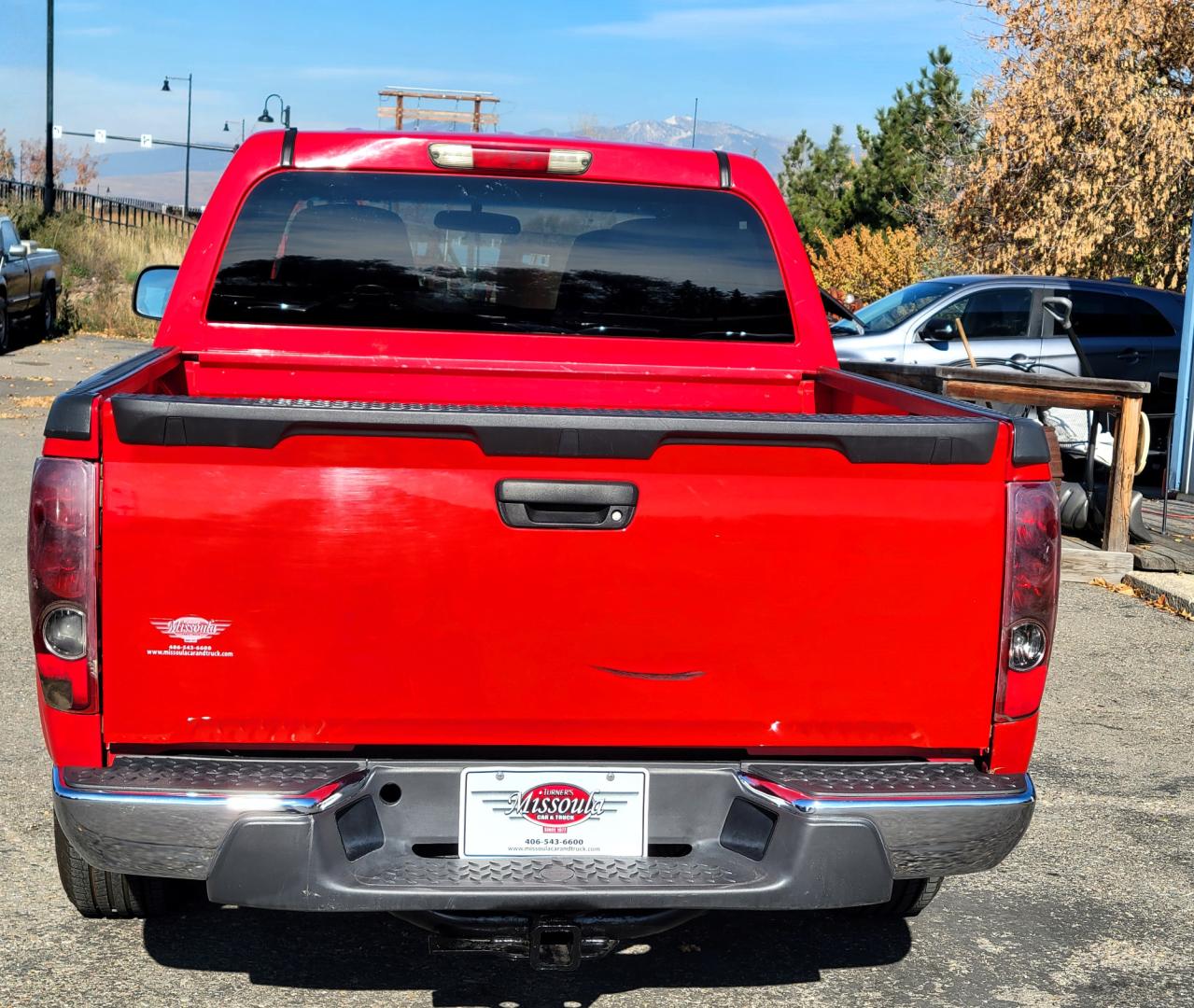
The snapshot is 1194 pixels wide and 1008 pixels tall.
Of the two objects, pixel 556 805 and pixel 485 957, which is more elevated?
pixel 556 805

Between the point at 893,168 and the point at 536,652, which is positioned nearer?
the point at 536,652

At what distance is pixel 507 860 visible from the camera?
2.95 meters

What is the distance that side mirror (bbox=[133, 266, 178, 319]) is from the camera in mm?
5078

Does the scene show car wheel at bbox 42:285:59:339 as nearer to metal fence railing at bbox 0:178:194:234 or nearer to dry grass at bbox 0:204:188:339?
dry grass at bbox 0:204:188:339

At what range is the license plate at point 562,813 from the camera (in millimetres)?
2953

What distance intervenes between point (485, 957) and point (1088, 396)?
22.6ft

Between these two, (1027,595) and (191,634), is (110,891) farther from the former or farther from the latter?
(1027,595)

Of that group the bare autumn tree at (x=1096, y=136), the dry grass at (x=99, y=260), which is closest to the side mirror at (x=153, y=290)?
the bare autumn tree at (x=1096, y=136)

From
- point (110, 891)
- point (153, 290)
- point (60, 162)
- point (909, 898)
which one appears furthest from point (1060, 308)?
point (60, 162)

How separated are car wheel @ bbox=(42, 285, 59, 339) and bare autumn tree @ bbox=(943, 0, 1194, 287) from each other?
14.1m

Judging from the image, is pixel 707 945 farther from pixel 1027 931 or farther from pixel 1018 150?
pixel 1018 150

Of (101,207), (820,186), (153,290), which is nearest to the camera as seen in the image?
(153,290)

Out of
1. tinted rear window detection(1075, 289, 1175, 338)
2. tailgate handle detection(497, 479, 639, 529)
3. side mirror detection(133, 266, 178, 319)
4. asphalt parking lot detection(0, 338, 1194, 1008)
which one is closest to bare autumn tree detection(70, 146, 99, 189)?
tinted rear window detection(1075, 289, 1175, 338)

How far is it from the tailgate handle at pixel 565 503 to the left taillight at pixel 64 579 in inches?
31.0
